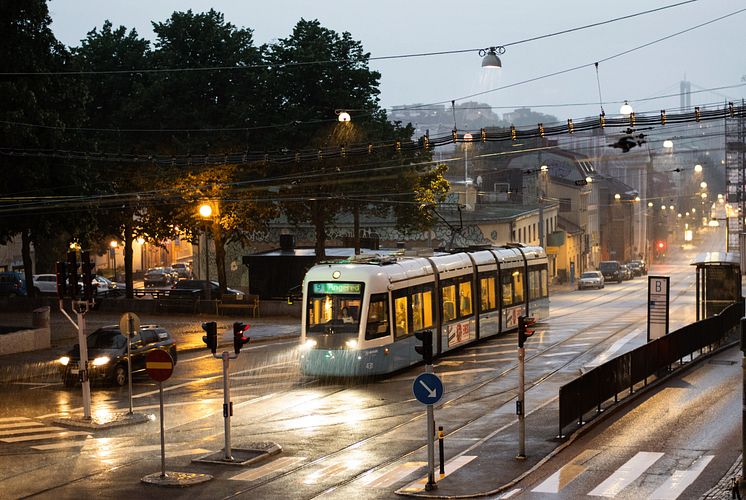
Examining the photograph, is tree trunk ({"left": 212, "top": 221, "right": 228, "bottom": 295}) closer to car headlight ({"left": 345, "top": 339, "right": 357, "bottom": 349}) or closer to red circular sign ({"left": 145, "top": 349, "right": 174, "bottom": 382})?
car headlight ({"left": 345, "top": 339, "right": 357, "bottom": 349})

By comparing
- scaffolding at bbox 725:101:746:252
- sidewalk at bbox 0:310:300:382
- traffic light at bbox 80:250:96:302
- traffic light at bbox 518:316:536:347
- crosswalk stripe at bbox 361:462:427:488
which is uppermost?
scaffolding at bbox 725:101:746:252

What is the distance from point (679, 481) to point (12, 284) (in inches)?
2202

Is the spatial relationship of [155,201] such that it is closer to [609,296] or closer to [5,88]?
[5,88]

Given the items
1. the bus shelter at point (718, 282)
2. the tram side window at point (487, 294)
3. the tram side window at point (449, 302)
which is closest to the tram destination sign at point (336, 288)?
the tram side window at point (449, 302)

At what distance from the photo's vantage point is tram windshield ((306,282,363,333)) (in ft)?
92.9

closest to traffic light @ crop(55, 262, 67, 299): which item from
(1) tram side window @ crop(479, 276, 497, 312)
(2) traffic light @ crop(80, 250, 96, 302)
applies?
(2) traffic light @ crop(80, 250, 96, 302)

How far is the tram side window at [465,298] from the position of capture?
34375 mm

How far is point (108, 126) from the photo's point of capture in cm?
5806

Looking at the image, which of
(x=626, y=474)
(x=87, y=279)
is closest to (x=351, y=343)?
(x=87, y=279)

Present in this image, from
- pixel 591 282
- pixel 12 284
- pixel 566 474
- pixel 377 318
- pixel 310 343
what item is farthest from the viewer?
pixel 591 282

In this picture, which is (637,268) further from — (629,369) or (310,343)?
(629,369)

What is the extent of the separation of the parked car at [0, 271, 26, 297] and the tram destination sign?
40449 millimetres

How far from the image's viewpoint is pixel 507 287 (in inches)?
1523

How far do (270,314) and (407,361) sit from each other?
2425 centimetres
